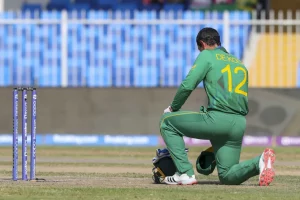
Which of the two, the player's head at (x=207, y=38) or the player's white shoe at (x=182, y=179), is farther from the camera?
the player's head at (x=207, y=38)

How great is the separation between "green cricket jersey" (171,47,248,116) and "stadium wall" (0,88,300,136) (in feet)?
32.2

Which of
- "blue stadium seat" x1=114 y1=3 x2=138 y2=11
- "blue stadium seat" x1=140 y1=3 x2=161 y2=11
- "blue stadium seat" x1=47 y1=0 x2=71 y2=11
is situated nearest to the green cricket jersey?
"blue stadium seat" x1=114 y1=3 x2=138 y2=11

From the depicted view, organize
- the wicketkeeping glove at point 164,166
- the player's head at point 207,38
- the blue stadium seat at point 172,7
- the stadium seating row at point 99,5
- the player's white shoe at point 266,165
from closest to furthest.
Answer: the player's white shoe at point 266,165 < the player's head at point 207,38 < the wicketkeeping glove at point 164,166 < the blue stadium seat at point 172,7 < the stadium seating row at point 99,5

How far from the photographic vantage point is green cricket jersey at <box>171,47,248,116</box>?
11273 millimetres

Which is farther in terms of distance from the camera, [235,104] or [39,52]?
[39,52]

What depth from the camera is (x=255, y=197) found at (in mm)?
10062

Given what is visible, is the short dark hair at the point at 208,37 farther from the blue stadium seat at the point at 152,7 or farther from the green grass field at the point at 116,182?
the blue stadium seat at the point at 152,7

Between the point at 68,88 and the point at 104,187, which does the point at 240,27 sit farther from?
the point at 104,187

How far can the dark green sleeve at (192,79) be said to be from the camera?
36.6ft

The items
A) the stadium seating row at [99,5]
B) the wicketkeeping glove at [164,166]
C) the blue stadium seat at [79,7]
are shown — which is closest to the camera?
the wicketkeeping glove at [164,166]

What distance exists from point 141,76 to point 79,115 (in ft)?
5.67

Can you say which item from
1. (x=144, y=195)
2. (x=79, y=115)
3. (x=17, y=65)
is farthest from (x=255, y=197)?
(x=17, y=65)

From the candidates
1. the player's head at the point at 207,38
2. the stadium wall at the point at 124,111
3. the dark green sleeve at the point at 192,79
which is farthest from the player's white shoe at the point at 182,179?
the stadium wall at the point at 124,111

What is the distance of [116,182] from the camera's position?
11.8m
